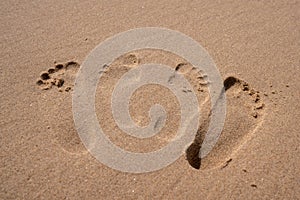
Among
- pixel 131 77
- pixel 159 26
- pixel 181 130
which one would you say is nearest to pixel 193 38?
pixel 159 26

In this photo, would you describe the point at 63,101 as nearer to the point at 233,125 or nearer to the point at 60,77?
the point at 60,77

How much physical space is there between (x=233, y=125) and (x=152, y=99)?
1.27ft

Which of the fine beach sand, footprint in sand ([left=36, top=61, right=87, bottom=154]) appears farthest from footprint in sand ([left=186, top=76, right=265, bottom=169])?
footprint in sand ([left=36, top=61, right=87, bottom=154])

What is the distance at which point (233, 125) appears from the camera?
5.50 ft

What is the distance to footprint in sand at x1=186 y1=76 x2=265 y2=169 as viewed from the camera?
1575 millimetres

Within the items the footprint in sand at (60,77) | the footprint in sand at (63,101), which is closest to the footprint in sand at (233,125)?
the footprint in sand at (63,101)

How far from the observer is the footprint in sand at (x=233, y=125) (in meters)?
1.58

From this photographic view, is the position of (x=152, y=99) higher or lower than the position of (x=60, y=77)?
lower

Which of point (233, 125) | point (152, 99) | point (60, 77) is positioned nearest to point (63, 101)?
point (60, 77)

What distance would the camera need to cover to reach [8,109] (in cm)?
168

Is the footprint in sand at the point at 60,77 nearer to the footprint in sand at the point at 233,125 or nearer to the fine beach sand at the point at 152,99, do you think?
the fine beach sand at the point at 152,99

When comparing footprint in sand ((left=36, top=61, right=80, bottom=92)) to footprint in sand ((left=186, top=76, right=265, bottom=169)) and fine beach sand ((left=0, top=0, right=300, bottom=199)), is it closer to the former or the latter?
fine beach sand ((left=0, top=0, right=300, bottom=199))

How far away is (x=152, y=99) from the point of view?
1.78 meters

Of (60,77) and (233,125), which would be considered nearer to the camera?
(233,125)
